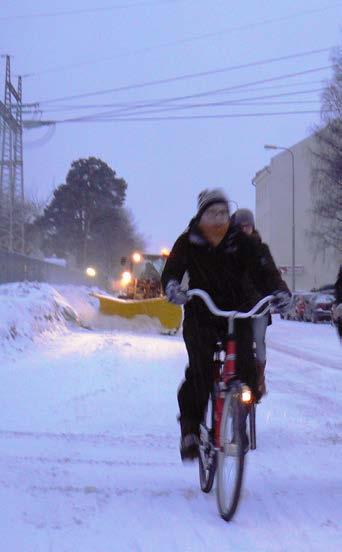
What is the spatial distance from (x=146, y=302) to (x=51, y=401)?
9.14m

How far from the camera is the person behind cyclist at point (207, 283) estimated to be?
3.74m

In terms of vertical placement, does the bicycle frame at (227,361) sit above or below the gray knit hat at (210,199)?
below

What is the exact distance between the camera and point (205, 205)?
391cm

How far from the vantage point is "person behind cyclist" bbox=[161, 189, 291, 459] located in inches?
147

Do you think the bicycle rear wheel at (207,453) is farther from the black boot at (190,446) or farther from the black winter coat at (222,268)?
the black winter coat at (222,268)

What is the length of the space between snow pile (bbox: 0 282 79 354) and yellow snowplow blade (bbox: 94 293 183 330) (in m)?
1.18

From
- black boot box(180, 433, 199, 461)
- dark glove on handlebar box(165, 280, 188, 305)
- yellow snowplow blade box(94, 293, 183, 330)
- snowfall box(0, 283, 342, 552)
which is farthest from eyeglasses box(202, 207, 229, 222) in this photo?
yellow snowplow blade box(94, 293, 183, 330)

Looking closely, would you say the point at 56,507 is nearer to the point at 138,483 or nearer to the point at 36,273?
the point at 138,483

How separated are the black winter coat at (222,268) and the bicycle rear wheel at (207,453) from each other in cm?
58

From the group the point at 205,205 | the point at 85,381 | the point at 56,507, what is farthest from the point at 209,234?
the point at 85,381

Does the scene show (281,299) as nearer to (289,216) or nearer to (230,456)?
(230,456)

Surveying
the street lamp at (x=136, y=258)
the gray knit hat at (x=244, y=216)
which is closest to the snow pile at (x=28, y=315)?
the gray knit hat at (x=244, y=216)

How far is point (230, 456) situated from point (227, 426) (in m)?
0.15

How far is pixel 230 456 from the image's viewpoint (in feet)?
11.1
